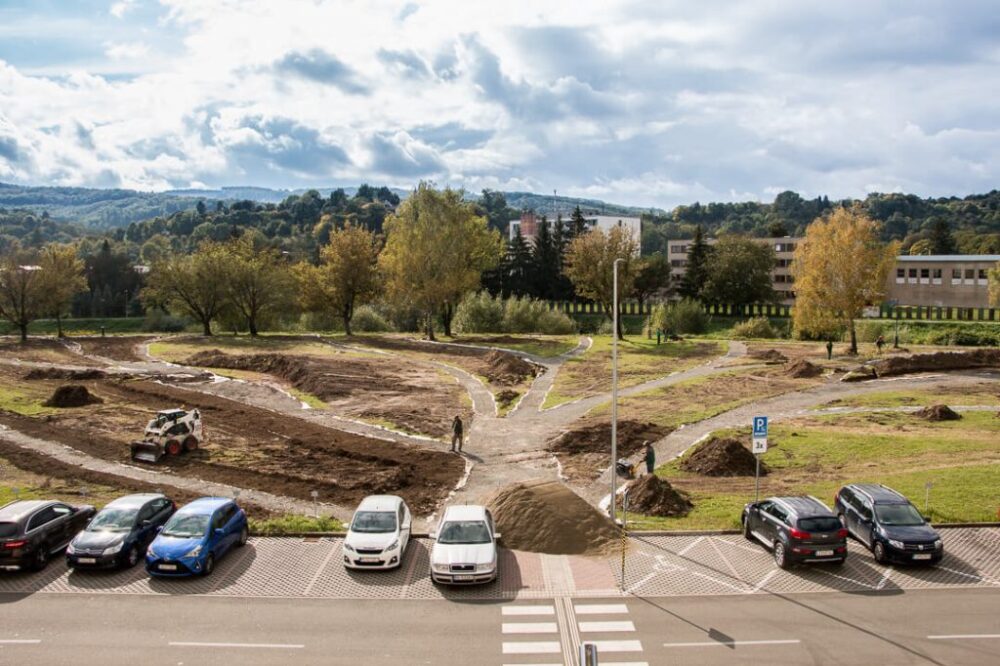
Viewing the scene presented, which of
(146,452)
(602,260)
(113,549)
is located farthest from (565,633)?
(602,260)

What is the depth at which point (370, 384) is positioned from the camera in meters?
46.7

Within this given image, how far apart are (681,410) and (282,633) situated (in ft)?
88.5

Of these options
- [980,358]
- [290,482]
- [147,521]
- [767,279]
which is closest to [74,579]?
[147,521]

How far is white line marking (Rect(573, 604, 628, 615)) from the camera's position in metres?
16.5

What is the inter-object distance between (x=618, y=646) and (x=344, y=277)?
64.8 meters

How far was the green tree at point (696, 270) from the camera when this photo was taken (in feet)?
335

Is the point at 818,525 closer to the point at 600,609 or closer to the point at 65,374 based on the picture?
the point at 600,609

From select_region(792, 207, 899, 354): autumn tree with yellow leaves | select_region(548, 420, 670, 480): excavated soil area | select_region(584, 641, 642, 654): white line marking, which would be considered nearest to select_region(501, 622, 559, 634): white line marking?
select_region(584, 641, 642, 654): white line marking

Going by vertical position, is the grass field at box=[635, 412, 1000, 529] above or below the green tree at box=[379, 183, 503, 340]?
below

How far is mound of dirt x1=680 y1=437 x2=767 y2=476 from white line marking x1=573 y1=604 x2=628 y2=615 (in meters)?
12.5

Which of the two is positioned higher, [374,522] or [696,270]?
[696,270]

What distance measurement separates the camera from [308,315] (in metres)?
89.4

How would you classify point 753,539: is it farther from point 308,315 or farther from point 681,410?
point 308,315

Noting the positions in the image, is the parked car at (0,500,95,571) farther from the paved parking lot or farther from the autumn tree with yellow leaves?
the autumn tree with yellow leaves
